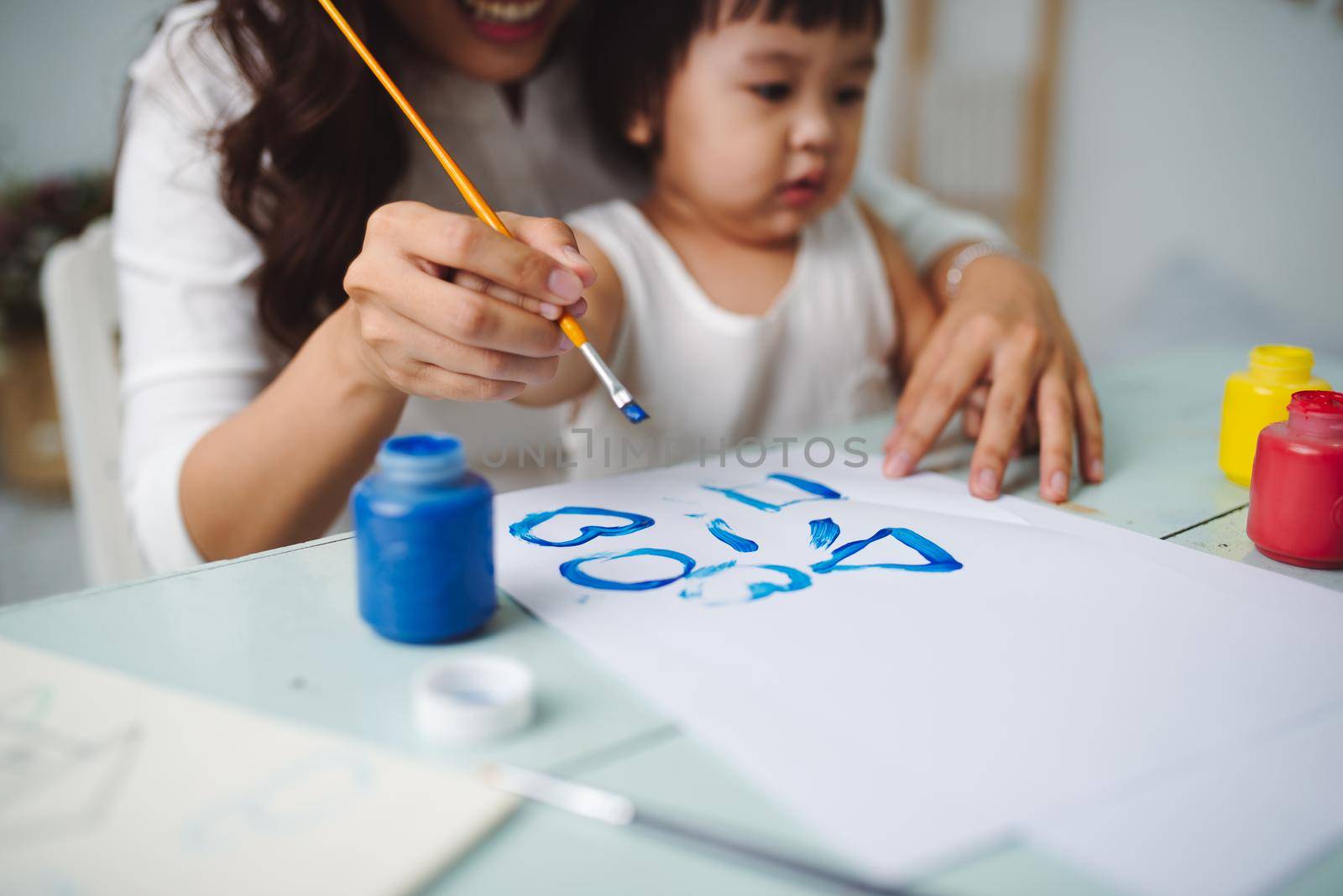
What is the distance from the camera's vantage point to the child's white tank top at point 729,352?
105 cm

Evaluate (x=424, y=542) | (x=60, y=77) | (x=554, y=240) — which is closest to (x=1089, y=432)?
(x=554, y=240)

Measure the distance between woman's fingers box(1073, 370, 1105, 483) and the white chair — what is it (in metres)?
0.84

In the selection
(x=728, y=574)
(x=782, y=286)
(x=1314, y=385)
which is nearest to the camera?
(x=728, y=574)

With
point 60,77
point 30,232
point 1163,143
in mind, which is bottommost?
point 30,232

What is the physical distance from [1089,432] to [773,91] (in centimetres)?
45

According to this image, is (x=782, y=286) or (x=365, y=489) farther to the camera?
(x=782, y=286)

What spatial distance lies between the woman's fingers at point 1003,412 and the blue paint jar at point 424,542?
0.39 metres

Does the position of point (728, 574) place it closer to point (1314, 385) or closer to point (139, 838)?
point (139, 838)

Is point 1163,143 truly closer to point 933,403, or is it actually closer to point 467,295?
point 933,403

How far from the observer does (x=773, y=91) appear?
3.30ft

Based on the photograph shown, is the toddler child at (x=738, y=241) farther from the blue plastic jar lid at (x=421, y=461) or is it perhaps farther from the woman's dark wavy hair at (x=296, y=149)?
the blue plastic jar lid at (x=421, y=461)

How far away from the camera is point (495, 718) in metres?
0.41

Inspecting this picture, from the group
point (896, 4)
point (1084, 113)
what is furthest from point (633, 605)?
point (896, 4)

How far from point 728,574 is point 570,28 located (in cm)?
80
